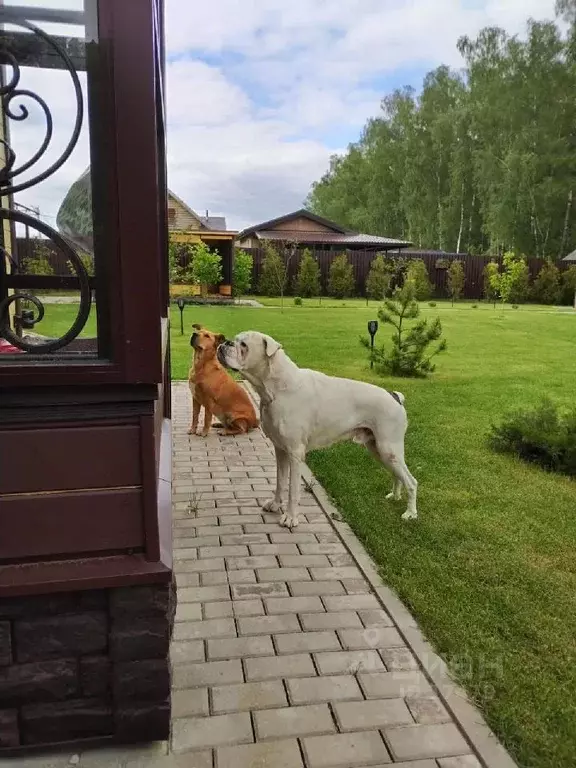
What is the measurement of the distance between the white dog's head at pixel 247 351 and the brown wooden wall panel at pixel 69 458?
180cm

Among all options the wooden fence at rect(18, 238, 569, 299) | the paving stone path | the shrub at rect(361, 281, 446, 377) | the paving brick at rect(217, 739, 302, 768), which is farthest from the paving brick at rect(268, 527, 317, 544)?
the wooden fence at rect(18, 238, 569, 299)

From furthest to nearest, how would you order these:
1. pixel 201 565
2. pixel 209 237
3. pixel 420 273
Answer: pixel 420 273 < pixel 209 237 < pixel 201 565

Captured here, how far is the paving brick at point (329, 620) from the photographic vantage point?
2.91m

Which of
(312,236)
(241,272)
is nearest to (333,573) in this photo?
(241,272)

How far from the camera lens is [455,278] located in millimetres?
29078

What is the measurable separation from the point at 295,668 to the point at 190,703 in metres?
0.48

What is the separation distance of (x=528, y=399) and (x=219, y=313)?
11.8 m

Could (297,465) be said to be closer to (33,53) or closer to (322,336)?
(33,53)

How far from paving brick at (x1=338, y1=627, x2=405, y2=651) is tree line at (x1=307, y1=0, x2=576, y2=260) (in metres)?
34.3

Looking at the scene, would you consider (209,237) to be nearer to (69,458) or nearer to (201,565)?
(201,565)

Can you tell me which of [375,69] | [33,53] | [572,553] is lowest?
[572,553]

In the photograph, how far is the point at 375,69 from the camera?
81.3 feet

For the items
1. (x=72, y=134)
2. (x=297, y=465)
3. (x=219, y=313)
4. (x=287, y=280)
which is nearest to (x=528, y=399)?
(x=297, y=465)

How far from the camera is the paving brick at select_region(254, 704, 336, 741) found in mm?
2223
